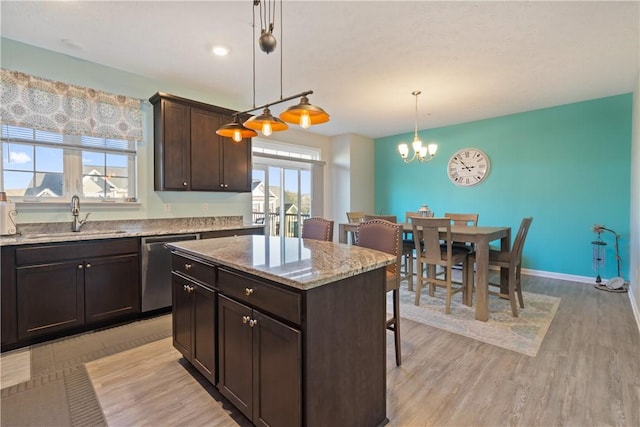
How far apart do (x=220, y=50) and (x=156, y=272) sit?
231 cm

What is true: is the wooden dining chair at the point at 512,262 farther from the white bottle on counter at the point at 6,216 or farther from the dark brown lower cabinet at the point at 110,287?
the white bottle on counter at the point at 6,216

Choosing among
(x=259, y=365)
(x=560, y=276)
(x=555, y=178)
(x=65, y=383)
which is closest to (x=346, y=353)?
(x=259, y=365)

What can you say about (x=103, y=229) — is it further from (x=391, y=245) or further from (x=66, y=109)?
(x=391, y=245)

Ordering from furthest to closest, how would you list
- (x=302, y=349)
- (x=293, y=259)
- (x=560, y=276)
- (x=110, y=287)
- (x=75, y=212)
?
(x=560, y=276), (x=75, y=212), (x=110, y=287), (x=293, y=259), (x=302, y=349)

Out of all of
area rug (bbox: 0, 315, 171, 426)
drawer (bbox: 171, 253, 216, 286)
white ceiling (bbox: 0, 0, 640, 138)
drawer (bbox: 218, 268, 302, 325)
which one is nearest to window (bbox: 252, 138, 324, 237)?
white ceiling (bbox: 0, 0, 640, 138)

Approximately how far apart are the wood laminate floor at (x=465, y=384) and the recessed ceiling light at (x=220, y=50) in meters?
2.70

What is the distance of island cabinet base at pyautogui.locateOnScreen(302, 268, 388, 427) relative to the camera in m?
1.25

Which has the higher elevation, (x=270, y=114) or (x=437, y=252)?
(x=270, y=114)

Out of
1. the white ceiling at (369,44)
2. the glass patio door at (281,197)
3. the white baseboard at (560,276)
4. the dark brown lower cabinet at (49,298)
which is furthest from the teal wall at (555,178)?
the dark brown lower cabinet at (49,298)

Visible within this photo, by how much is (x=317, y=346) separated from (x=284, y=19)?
243 cm

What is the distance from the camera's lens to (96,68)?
319 cm

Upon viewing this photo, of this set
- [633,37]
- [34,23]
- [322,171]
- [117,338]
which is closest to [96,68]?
[34,23]

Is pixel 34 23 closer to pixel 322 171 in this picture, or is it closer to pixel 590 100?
pixel 322 171

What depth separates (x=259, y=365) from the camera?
1440mm
